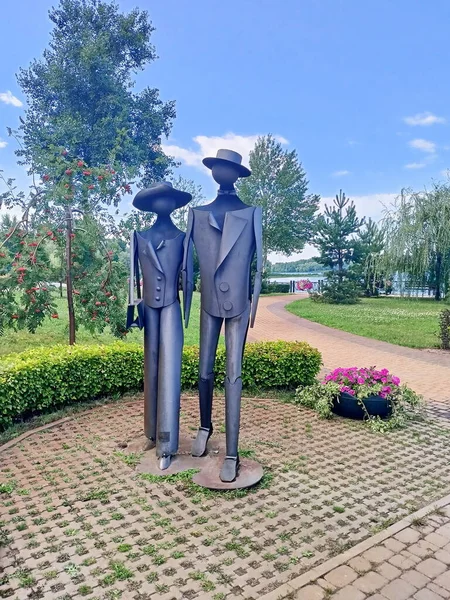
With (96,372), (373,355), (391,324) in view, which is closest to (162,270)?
(96,372)

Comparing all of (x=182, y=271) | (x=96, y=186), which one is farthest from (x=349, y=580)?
(x=96, y=186)

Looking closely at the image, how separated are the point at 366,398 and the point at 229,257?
2.95 meters

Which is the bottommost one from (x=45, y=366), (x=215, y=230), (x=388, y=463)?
(x=388, y=463)

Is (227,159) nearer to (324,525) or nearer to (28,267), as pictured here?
(324,525)

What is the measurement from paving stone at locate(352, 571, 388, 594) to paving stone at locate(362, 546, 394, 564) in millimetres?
132

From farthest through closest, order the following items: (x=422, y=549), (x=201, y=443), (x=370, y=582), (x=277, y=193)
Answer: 1. (x=277, y=193)
2. (x=201, y=443)
3. (x=422, y=549)
4. (x=370, y=582)

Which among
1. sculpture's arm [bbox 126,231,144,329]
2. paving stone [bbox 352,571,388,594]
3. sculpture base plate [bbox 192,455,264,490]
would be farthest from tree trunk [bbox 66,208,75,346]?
paving stone [bbox 352,571,388,594]

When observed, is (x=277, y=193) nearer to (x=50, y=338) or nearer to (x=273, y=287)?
(x=273, y=287)

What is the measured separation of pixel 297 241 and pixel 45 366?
114 ft

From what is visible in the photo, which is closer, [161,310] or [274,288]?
[161,310]

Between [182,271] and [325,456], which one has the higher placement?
[182,271]

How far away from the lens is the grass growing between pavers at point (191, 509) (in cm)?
279

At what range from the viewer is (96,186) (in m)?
7.37

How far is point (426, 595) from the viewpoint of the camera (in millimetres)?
2656
